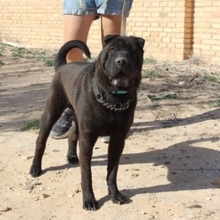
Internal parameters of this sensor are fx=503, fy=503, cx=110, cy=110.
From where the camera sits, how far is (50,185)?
3727 mm

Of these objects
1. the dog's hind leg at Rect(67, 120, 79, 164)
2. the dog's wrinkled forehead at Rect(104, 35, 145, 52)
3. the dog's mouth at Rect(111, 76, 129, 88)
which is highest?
the dog's wrinkled forehead at Rect(104, 35, 145, 52)

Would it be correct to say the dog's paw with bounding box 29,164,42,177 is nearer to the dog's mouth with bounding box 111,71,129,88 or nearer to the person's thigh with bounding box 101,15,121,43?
the dog's mouth with bounding box 111,71,129,88

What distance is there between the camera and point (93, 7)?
14.8ft

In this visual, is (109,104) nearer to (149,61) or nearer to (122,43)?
(122,43)

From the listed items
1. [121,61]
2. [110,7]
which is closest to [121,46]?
[121,61]

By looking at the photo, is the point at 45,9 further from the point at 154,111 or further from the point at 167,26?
the point at 154,111

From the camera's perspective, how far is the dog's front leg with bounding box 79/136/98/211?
3312mm

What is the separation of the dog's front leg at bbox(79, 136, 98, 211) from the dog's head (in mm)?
413

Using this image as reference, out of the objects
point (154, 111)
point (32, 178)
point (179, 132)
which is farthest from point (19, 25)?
point (32, 178)

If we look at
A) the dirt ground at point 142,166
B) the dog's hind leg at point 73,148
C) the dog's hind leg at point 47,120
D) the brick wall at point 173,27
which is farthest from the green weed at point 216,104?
the dog's hind leg at point 47,120

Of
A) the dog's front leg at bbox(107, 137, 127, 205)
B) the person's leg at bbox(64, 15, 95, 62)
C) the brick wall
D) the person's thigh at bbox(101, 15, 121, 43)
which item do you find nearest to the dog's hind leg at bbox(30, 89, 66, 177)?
the dog's front leg at bbox(107, 137, 127, 205)

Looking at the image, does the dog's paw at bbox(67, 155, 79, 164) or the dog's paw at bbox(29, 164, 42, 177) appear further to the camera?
the dog's paw at bbox(67, 155, 79, 164)

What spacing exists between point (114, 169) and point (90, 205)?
33 cm

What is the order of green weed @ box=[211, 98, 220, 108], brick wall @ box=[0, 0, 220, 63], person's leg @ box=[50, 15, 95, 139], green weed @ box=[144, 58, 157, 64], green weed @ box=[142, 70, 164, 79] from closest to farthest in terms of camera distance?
person's leg @ box=[50, 15, 95, 139] → green weed @ box=[211, 98, 220, 108] → green weed @ box=[142, 70, 164, 79] → brick wall @ box=[0, 0, 220, 63] → green weed @ box=[144, 58, 157, 64]
